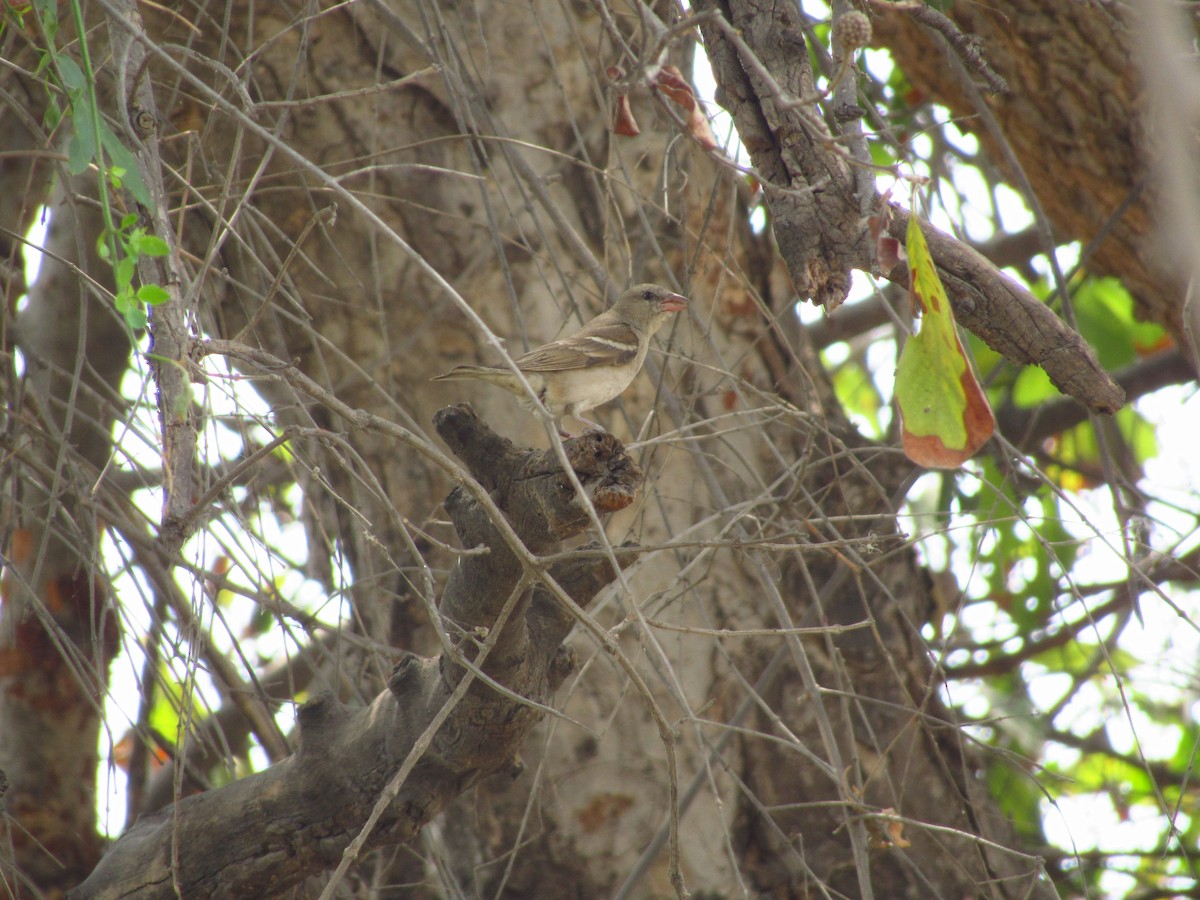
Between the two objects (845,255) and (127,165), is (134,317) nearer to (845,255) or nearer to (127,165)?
(127,165)

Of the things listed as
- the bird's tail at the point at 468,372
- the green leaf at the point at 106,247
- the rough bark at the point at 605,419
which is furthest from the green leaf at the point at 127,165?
the bird's tail at the point at 468,372

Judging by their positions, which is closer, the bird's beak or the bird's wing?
the bird's beak

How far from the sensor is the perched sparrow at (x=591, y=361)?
420cm

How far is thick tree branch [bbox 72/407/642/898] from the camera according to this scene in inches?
117

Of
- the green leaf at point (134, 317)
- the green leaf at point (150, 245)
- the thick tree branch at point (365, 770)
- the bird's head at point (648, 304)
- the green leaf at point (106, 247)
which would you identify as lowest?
the thick tree branch at point (365, 770)

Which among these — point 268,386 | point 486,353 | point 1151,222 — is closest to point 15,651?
point 268,386

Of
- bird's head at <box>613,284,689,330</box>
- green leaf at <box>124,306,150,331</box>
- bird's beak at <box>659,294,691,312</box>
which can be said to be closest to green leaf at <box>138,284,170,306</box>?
green leaf at <box>124,306,150,331</box>

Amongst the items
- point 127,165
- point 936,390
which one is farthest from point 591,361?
point 936,390

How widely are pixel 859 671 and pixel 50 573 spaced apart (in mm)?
3340

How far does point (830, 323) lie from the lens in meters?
5.74

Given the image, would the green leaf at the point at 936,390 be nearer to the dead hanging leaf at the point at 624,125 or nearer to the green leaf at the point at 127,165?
the dead hanging leaf at the point at 624,125

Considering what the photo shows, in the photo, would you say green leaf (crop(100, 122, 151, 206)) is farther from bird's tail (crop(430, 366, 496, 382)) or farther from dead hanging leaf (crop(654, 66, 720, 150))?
bird's tail (crop(430, 366, 496, 382))

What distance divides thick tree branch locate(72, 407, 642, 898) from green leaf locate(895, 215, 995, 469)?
1076 mm

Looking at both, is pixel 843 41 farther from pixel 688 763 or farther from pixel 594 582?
pixel 688 763
